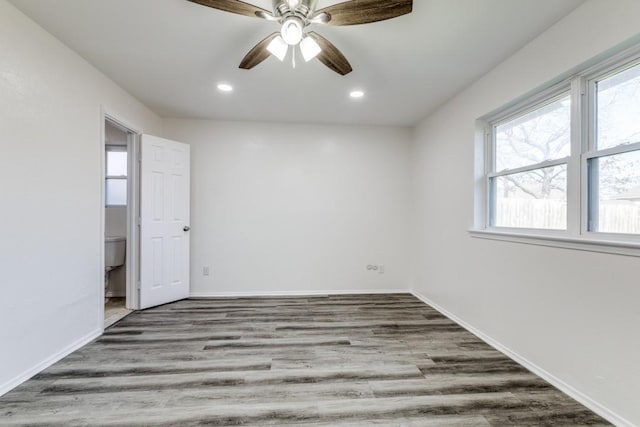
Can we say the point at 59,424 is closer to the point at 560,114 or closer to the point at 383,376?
the point at 383,376

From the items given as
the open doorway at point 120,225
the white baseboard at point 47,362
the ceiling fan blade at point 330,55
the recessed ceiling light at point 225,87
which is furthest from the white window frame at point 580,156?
the open doorway at point 120,225

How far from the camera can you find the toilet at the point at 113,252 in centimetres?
346

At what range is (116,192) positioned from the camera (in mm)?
3795

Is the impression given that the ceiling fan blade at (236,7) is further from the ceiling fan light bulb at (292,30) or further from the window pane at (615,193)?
the window pane at (615,193)

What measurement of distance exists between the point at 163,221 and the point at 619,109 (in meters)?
4.18

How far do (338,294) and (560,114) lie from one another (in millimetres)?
3057

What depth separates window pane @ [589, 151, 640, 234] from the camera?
59.7 inches

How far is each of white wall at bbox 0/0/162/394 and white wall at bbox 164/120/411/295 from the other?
1320mm

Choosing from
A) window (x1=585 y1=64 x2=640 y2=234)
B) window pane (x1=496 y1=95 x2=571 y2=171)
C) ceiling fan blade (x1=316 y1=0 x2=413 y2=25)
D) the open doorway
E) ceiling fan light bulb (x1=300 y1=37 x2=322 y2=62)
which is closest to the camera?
ceiling fan blade (x1=316 y1=0 x2=413 y2=25)

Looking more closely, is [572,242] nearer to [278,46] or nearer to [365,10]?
[365,10]

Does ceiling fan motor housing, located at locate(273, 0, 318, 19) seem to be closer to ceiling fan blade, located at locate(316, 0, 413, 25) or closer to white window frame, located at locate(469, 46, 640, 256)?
ceiling fan blade, located at locate(316, 0, 413, 25)

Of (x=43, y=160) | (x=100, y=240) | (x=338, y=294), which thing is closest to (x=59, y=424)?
(x=100, y=240)

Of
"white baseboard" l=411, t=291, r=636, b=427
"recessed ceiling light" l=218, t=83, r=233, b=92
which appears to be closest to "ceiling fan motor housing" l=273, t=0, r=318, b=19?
"recessed ceiling light" l=218, t=83, r=233, b=92

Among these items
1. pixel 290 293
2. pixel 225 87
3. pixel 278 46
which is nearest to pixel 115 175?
pixel 225 87
